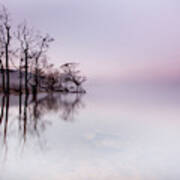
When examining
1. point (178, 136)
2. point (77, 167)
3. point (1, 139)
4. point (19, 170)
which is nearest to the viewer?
point (19, 170)

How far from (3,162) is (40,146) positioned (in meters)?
0.68

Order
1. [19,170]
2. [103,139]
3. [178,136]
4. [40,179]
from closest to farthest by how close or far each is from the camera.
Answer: [40,179]
[19,170]
[103,139]
[178,136]

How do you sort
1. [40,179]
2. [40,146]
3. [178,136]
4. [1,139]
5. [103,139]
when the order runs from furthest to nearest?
[178,136] < [103,139] < [1,139] < [40,146] < [40,179]

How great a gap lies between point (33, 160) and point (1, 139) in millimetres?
1078

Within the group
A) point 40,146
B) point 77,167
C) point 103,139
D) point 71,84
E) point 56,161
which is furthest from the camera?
point 71,84

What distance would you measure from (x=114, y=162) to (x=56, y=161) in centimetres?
72

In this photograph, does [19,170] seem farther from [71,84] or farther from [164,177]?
[71,84]

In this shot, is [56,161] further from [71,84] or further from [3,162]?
[71,84]

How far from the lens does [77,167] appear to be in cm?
208

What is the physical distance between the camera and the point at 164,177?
188 cm

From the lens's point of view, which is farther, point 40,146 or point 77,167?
point 40,146

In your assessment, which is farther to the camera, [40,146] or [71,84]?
[71,84]

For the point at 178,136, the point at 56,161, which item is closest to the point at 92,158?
the point at 56,161

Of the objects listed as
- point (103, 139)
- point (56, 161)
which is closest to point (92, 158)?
point (56, 161)
